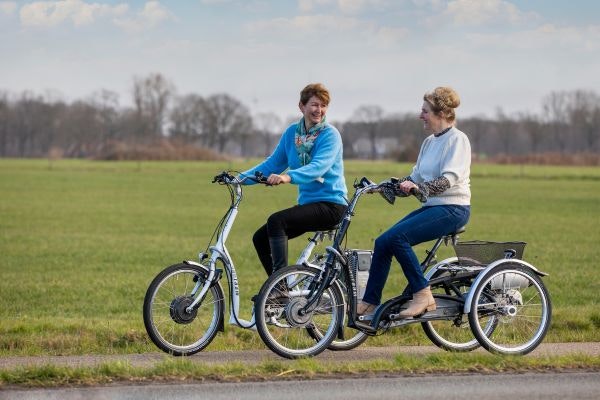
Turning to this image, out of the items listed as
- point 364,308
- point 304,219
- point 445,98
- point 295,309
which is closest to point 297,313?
point 295,309

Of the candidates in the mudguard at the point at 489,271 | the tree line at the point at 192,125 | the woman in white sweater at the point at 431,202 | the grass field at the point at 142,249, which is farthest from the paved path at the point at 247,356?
the tree line at the point at 192,125

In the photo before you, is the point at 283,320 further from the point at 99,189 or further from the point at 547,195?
the point at 99,189

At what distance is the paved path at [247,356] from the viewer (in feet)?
22.6

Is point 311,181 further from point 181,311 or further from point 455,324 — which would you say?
point 455,324

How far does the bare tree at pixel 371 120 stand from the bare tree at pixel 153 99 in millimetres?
33004

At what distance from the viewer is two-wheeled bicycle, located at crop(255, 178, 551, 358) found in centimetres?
725

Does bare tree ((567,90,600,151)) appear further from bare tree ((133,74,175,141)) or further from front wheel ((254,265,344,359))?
front wheel ((254,265,344,359))

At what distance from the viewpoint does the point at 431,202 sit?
7.31 meters

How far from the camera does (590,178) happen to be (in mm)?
71688

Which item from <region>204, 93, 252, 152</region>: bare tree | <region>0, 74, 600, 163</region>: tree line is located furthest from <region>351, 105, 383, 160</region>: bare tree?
<region>204, 93, 252, 152</region>: bare tree

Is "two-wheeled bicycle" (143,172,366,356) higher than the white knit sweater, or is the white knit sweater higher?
the white knit sweater

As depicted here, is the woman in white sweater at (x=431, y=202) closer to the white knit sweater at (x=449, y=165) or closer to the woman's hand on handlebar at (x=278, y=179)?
the white knit sweater at (x=449, y=165)

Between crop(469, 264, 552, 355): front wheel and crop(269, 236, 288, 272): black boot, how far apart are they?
1449 mm

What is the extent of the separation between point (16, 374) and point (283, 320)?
6.77ft
